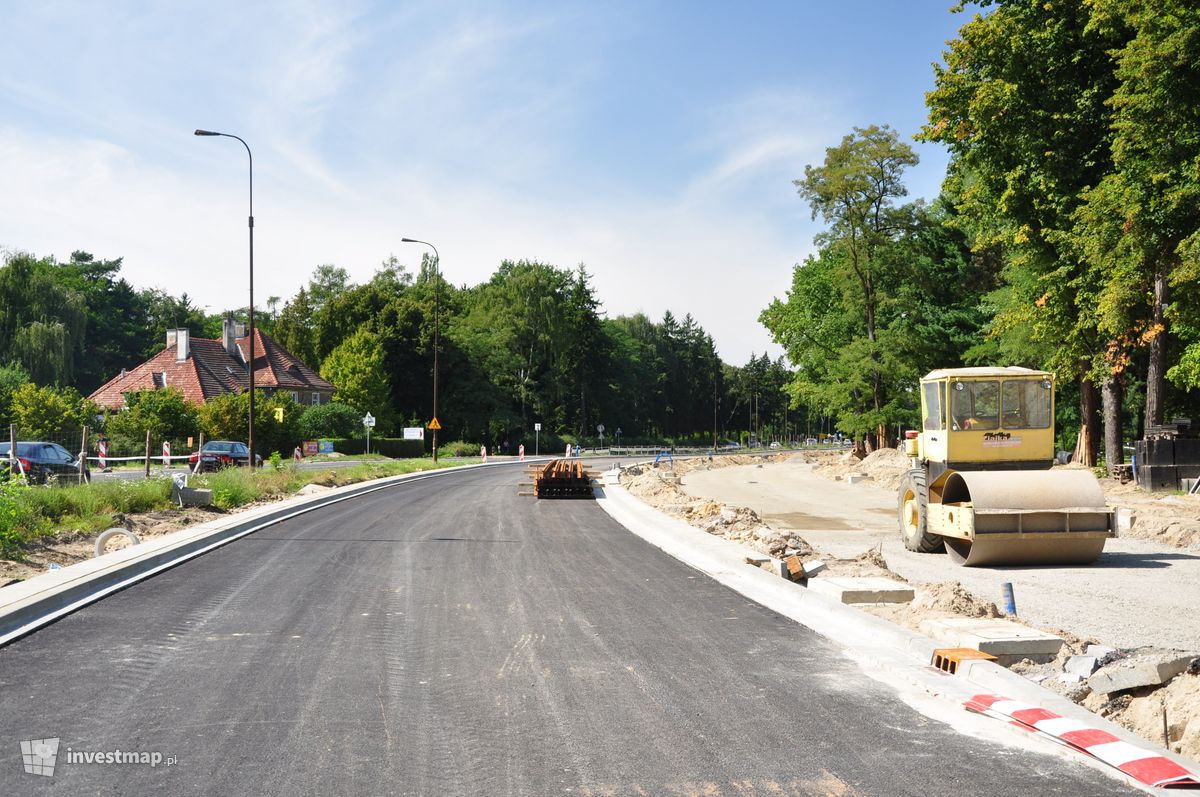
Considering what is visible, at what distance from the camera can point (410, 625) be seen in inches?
354

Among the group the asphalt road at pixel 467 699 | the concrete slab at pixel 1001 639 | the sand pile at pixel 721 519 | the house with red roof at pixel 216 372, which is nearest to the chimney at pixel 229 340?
the house with red roof at pixel 216 372

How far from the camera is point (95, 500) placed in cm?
1797

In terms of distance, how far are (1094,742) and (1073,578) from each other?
27.8ft

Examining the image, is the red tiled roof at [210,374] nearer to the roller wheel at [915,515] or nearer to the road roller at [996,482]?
the roller wheel at [915,515]

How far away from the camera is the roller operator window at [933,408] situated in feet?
52.0

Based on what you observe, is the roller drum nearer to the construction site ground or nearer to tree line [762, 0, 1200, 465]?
the construction site ground

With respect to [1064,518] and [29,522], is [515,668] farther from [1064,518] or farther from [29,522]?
[29,522]

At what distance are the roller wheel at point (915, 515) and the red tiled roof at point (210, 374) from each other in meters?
55.4

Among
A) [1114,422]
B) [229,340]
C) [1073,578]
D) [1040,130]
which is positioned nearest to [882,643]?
[1073,578]

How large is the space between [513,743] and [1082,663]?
15.0ft

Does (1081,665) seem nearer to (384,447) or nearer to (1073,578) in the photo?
(1073,578)

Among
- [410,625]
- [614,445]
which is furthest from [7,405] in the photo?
[614,445]

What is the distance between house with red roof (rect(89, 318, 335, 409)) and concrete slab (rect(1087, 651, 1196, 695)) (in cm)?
6380

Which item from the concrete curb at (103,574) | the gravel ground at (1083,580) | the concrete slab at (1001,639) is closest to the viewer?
the concrete slab at (1001,639)
